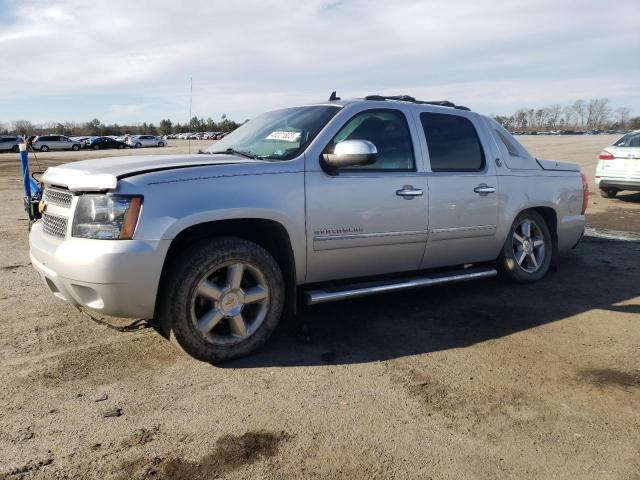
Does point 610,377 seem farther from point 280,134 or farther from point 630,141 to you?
point 630,141

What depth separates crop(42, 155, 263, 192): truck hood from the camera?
3.30 meters

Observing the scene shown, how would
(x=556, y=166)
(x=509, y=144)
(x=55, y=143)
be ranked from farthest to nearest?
(x=55, y=143)
(x=556, y=166)
(x=509, y=144)

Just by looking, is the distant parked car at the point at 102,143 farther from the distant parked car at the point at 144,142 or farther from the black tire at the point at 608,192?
the black tire at the point at 608,192

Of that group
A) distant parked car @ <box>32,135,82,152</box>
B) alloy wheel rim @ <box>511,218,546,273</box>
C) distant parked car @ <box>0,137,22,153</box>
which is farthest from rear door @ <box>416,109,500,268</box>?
distant parked car @ <box>32,135,82,152</box>

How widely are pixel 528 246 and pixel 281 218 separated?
307 centimetres

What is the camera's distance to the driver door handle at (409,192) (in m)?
4.32

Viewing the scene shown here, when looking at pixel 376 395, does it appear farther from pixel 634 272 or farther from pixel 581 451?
pixel 634 272

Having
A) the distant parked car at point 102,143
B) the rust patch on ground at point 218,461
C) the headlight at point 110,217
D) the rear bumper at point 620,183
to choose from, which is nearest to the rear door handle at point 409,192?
the headlight at point 110,217

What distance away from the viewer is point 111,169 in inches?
136

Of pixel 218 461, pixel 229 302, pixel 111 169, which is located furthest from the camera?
pixel 229 302

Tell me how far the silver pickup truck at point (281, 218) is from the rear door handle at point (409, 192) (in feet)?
0.04

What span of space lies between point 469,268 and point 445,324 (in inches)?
40.9

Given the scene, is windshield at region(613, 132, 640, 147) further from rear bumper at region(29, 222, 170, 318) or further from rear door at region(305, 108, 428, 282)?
rear bumper at region(29, 222, 170, 318)

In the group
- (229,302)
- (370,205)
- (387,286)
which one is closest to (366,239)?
A: (370,205)
